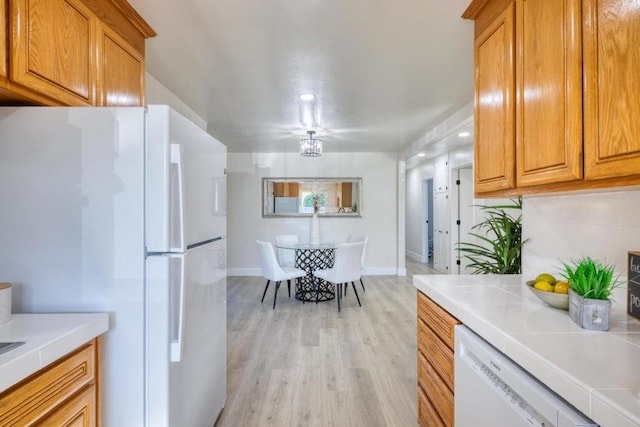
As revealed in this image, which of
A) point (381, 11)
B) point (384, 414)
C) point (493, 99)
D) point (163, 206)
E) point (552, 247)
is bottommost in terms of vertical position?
point (384, 414)

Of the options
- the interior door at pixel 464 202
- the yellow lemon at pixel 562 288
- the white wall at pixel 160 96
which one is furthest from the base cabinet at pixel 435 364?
the interior door at pixel 464 202

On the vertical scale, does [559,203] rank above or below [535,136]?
below

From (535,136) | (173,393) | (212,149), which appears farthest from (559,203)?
(173,393)

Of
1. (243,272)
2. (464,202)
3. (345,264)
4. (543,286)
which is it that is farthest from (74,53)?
(464,202)

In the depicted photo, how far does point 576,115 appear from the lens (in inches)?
44.5

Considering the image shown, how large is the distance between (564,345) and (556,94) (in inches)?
34.6

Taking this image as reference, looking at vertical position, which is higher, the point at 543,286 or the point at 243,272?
the point at 543,286

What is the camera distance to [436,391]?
65.2 inches

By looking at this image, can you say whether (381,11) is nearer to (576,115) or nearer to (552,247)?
(576,115)

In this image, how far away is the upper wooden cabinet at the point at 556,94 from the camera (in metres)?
0.97

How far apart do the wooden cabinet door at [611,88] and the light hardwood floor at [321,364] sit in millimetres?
1763

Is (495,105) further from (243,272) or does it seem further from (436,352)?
(243,272)

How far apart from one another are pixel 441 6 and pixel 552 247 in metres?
1.40

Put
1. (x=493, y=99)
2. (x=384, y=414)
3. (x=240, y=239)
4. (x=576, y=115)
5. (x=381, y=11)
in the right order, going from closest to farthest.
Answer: (x=576, y=115), (x=493, y=99), (x=381, y=11), (x=384, y=414), (x=240, y=239)
